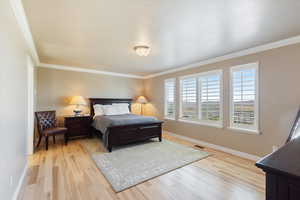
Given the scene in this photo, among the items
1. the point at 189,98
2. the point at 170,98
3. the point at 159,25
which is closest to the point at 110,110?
the point at 170,98

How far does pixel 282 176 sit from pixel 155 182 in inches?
73.8

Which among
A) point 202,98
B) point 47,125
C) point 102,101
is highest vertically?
point 202,98

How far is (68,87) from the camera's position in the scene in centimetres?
471

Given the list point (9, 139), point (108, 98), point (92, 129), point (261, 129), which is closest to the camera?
point (9, 139)

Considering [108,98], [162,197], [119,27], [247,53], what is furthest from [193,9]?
[108,98]

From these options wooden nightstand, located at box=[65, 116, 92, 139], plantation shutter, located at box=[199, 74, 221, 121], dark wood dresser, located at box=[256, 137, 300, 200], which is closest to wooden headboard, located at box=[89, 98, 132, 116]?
wooden nightstand, located at box=[65, 116, 92, 139]

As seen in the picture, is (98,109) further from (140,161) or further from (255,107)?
(255,107)

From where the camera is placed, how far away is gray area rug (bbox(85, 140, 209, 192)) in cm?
229

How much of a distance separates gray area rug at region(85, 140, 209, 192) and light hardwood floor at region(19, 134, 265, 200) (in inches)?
4.8

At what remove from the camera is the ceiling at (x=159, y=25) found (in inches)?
68.2

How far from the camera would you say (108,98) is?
215 inches

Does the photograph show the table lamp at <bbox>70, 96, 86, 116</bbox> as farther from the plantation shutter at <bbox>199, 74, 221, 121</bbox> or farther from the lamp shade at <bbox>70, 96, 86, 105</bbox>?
the plantation shutter at <bbox>199, 74, 221, 121</bbox>

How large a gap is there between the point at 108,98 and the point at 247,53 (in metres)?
4.53

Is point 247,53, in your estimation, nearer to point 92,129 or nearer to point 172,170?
point 172,170
